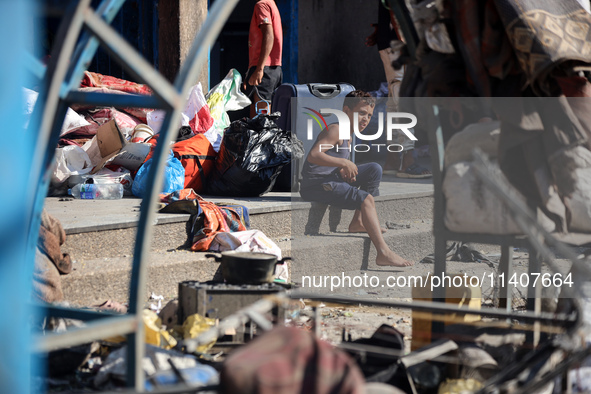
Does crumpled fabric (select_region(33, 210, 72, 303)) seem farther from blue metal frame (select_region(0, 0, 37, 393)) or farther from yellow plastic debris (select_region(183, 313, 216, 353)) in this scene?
blue metal frame (select_region(0, 0, 37, 393))

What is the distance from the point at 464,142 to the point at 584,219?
65cm

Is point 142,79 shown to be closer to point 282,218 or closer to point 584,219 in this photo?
point 584,219

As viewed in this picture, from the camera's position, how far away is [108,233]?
434cm

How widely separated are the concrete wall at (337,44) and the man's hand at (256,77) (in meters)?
2.34

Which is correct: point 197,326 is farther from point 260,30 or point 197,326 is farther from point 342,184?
point 260,30

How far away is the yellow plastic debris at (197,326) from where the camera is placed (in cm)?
334

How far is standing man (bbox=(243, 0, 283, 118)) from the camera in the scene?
7434mm

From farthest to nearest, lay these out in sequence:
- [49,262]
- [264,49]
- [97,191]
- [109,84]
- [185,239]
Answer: [264,49], [109,84], [97,191], [185,239], [49,262]

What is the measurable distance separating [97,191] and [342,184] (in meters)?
2.19

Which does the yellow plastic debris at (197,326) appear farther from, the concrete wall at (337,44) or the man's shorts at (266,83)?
the concrete wall at (337,44)

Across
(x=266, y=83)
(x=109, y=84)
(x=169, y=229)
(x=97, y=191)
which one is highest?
(x=266, y=83)

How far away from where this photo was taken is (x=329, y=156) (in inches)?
234

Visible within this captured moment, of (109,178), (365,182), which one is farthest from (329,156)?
(109,178)

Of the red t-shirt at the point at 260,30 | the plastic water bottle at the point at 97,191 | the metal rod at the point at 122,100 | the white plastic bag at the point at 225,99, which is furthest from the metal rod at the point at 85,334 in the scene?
the red t-shirt at the point at 260,30
